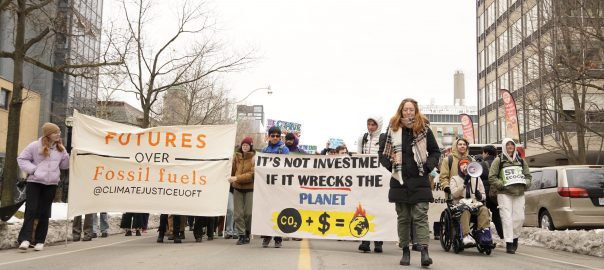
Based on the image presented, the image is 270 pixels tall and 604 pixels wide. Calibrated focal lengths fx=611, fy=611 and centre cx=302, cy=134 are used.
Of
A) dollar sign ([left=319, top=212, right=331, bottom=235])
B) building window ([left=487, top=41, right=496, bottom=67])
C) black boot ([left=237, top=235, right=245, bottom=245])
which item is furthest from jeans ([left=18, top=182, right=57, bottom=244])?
building window ([left=487, top=41, right=496, bottom=67])

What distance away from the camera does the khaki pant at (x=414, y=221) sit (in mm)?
7161

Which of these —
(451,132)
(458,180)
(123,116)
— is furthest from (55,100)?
(451,132)

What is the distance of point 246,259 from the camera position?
765cm

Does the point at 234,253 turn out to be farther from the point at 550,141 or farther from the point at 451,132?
the point at 451,132

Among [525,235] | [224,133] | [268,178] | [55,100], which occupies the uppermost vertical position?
[55,100]

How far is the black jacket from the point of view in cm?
729

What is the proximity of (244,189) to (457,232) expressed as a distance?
3556 mm

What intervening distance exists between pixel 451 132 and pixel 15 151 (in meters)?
128

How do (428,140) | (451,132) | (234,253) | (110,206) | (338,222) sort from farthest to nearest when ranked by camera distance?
1. (451,132)
2. (110,206)
3. (338,222)
4. (234,253)
5. (428,140)

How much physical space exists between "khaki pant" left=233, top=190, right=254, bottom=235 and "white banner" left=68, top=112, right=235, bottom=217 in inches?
9.4

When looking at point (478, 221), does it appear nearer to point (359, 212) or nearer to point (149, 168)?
point (359, 212)

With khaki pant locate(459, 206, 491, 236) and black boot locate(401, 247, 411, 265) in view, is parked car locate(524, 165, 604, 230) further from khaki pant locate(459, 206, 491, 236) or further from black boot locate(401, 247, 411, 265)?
black boot locate(401, 247, 411, 265)

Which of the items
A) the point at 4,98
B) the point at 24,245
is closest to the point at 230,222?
the point at 24,245

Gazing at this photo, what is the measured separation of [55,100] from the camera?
167 ft
